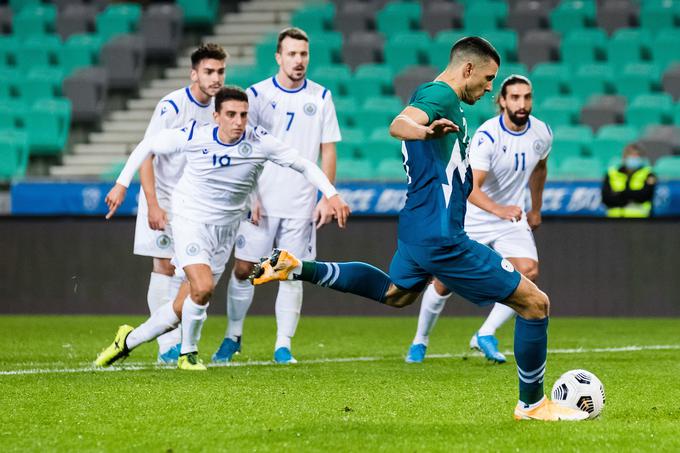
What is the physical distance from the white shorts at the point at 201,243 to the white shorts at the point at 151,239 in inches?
29.8

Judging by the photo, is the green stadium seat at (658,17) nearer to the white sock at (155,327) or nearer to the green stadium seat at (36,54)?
the green stadium seat at (36,54)

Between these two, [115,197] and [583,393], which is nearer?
[583,393]

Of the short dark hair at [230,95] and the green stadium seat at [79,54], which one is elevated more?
the short dark hair at [230,95]

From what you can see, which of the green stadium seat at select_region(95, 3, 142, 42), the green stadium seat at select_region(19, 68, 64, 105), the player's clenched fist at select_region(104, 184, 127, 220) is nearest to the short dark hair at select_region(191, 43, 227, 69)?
the player's clenched fist at select_region(104, 184, 127, 220)

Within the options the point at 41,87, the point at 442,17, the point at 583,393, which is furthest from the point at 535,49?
the point at 583,393

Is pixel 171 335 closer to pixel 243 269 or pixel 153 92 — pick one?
pixel 243 269

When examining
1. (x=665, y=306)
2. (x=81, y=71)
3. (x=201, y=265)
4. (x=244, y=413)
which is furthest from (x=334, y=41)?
(x=244, y=413)

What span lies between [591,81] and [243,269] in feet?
29.7

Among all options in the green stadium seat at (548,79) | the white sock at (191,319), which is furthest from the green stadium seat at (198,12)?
the white sock at (191,319)

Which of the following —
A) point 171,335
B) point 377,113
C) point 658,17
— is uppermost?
point 658,17

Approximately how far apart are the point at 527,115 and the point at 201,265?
2594 mm

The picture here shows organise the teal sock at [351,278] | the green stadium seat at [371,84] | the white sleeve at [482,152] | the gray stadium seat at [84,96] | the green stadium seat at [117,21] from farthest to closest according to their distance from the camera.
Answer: the green stadium seat at [117,21] < the gray stadium seat at [84,96] < the green stadium seat at [371,84] < the white sleeve at [482,152] < the teal sock at [351,278]

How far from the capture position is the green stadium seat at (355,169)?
14398 mm

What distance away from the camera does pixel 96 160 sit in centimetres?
1648
